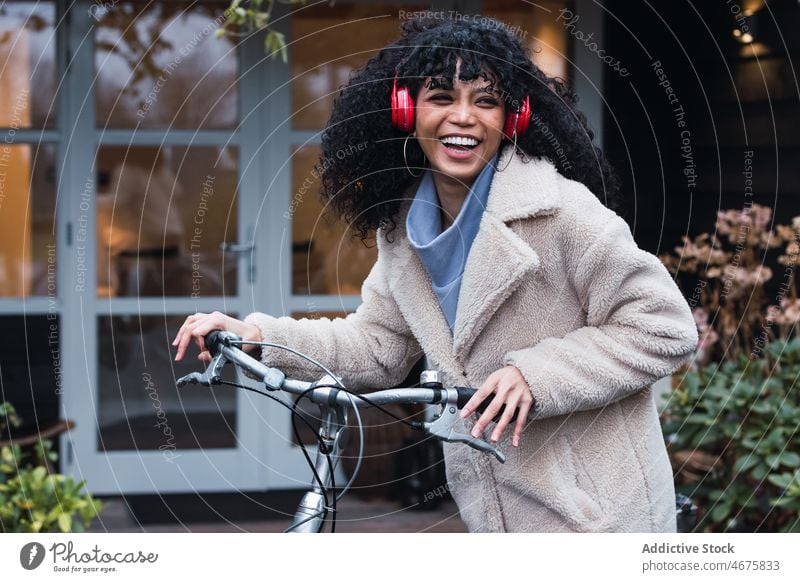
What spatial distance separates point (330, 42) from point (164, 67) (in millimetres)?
636

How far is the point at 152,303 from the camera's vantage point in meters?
4.48

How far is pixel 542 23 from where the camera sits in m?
4.39

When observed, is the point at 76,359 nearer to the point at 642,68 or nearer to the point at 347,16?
the point at 347,16

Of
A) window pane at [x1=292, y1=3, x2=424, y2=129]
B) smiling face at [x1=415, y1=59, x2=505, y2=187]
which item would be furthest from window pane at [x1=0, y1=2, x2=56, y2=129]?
smiling face at [x1=415, y1=59, x2=505, y2=187]

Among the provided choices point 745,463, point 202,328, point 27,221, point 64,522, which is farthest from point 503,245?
point 27,221

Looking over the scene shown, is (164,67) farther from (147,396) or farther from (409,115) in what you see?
(409,115)

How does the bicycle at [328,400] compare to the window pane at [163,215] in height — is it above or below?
below

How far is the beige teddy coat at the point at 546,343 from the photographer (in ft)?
5.92

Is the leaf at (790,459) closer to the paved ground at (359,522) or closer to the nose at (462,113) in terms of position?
the paved ground at (359,522)

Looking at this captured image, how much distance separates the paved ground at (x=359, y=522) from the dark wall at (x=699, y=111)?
129 centimetres

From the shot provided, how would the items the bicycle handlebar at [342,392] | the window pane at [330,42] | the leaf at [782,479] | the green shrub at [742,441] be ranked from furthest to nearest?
the window pane at [330,42] < the green shrub at [742,441] < the leaf at [782,479] < the bicycle handlebar at [342,392]

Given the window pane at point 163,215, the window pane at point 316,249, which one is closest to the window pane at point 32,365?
the window pane at point 163,215
